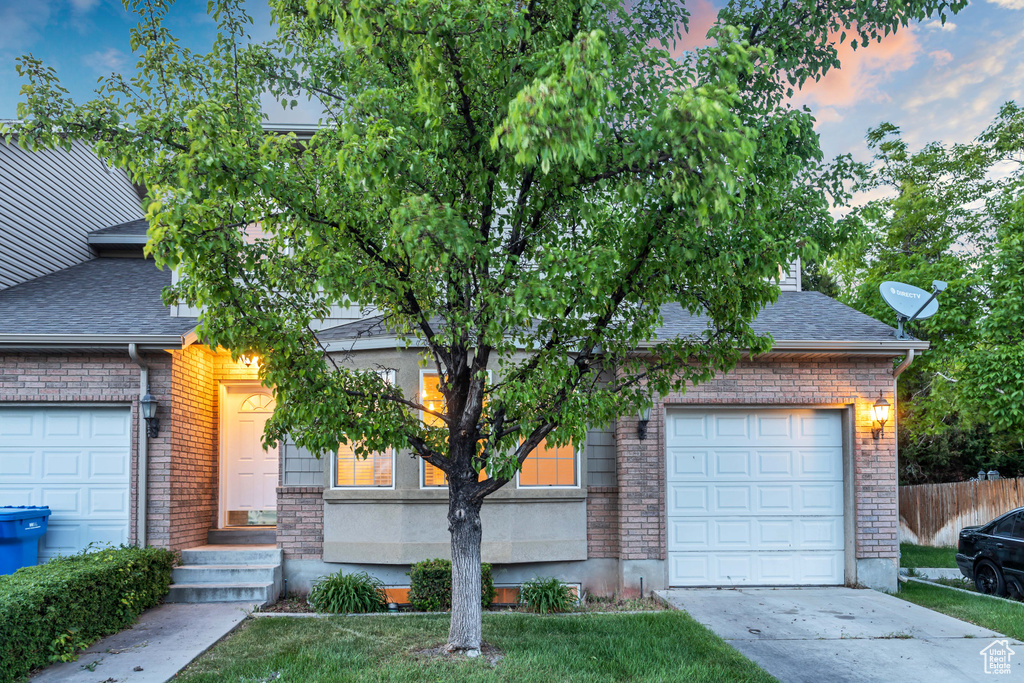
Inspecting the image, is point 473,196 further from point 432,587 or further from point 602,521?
point 602,521

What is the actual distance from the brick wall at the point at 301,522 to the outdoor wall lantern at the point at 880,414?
7.33m

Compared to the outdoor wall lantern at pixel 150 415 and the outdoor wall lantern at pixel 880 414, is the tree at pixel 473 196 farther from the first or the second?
the outdoor wall lantern at pixel 880 414

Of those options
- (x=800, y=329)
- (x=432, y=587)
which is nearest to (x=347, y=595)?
(x=432, y=587)

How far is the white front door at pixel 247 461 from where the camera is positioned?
36.9 ft

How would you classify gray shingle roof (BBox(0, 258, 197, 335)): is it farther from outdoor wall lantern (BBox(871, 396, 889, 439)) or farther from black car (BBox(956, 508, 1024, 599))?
black car (BBox(956, 508, 1024, 599))

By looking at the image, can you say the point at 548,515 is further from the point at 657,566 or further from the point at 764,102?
the point at 764,102

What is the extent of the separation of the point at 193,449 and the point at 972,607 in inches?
393

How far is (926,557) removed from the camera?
15.3m

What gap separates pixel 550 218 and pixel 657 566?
543cm

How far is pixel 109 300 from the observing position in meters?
10.8

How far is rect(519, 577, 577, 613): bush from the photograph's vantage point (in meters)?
9.00

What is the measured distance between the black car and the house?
1.60 metres

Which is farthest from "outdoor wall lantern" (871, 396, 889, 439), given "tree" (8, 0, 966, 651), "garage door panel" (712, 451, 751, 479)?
"tree" (8, 0, 966, 651)

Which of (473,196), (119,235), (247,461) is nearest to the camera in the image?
(473,196)
